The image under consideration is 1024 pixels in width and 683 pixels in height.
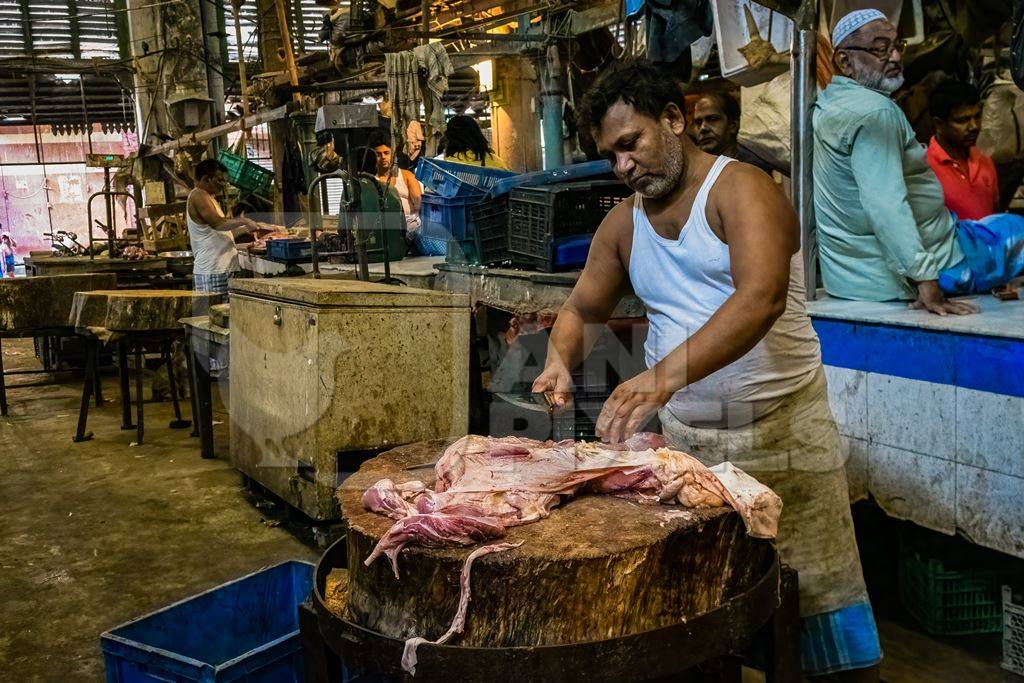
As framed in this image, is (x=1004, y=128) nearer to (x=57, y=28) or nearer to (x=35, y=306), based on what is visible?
(x=35, y=306)

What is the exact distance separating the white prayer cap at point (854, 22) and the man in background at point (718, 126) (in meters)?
0.99

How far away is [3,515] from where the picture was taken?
6.21 metres

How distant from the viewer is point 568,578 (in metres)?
1.92

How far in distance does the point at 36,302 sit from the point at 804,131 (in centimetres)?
779

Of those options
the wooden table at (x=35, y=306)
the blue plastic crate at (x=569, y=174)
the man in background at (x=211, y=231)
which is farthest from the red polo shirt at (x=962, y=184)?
the wooden table at (x=35, y=306)

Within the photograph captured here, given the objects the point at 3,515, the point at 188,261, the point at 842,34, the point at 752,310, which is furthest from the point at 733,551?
the point at 188,261

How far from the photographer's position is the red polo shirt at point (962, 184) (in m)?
4.93

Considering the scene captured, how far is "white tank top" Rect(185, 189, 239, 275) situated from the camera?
930 centimetres

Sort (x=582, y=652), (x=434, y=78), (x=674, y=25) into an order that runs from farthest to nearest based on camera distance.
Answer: (x=434, y=78) → (x=674, y=25) → (x=582, y=652)

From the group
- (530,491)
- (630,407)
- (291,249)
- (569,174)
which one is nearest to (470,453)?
(530,491)

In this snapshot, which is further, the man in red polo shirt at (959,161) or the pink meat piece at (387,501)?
the man in red polo shirt at (959,161)

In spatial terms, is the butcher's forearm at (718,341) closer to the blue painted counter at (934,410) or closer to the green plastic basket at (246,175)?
the blue painted counter at (934,410)

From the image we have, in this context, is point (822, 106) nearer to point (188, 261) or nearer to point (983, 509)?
point (983, 509)

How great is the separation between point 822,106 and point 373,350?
103 inches
